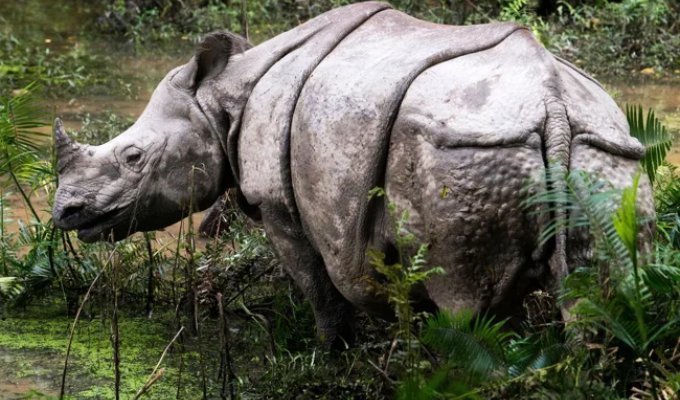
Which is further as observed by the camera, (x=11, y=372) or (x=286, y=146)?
(x=11, y=372)

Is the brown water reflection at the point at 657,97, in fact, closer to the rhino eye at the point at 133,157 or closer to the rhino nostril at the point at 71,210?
the rhino eye at the point at 133,157

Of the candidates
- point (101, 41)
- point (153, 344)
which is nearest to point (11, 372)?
point (153, 344)

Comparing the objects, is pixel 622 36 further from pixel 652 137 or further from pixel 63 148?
pixel 63 148

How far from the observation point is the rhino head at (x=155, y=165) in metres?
5.84

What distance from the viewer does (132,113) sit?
1145 cm

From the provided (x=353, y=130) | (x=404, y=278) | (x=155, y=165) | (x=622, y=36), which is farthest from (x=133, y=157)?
(x=622, y=36)

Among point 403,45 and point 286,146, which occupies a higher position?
point 403,45

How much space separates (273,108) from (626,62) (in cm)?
861

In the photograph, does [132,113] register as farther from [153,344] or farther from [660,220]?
[660,220]

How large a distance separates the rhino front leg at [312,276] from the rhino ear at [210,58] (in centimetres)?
78

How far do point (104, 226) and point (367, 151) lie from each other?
178 centimetres

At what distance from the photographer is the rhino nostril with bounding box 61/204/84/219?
5.95m

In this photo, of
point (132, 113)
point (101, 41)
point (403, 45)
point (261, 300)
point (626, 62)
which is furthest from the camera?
point (101, 41)

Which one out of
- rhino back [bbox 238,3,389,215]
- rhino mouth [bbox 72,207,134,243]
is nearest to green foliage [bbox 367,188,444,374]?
rhino back [bbox 238,3,389,215]
